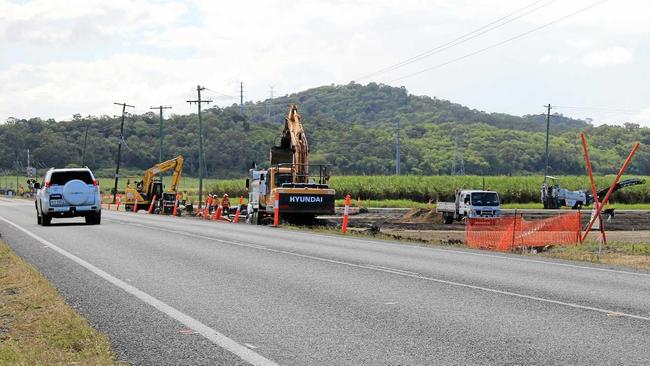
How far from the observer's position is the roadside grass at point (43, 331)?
8.01 m

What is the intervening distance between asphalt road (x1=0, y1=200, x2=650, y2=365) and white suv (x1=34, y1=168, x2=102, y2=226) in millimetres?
13211

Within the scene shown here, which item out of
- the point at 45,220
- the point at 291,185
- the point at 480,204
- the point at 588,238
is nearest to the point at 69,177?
the point at 45,220

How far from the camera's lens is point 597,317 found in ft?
35.1

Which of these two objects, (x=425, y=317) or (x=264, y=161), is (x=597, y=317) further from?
(x=264, y=161)

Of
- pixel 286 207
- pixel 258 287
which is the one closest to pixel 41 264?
pixel 258 287

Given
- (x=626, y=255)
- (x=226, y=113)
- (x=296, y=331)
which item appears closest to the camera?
(x=296, y=331)

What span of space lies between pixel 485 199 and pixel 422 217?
255 inches

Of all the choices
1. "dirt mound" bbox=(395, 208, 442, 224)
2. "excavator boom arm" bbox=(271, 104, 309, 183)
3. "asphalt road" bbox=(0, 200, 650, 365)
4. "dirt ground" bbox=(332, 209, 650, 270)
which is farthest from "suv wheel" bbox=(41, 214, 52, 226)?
"dirt mound" bbox=(395, 208, 442, 224)

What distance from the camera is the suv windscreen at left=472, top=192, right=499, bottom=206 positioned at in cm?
4732

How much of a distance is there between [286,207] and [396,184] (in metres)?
51.8

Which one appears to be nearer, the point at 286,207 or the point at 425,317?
the point at 425,317

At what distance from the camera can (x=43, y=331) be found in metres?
9.64

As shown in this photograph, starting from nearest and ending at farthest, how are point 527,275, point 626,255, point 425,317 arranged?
point 425,317
point 527,275
point 626,255

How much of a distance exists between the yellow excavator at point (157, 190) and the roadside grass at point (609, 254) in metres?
38.0
